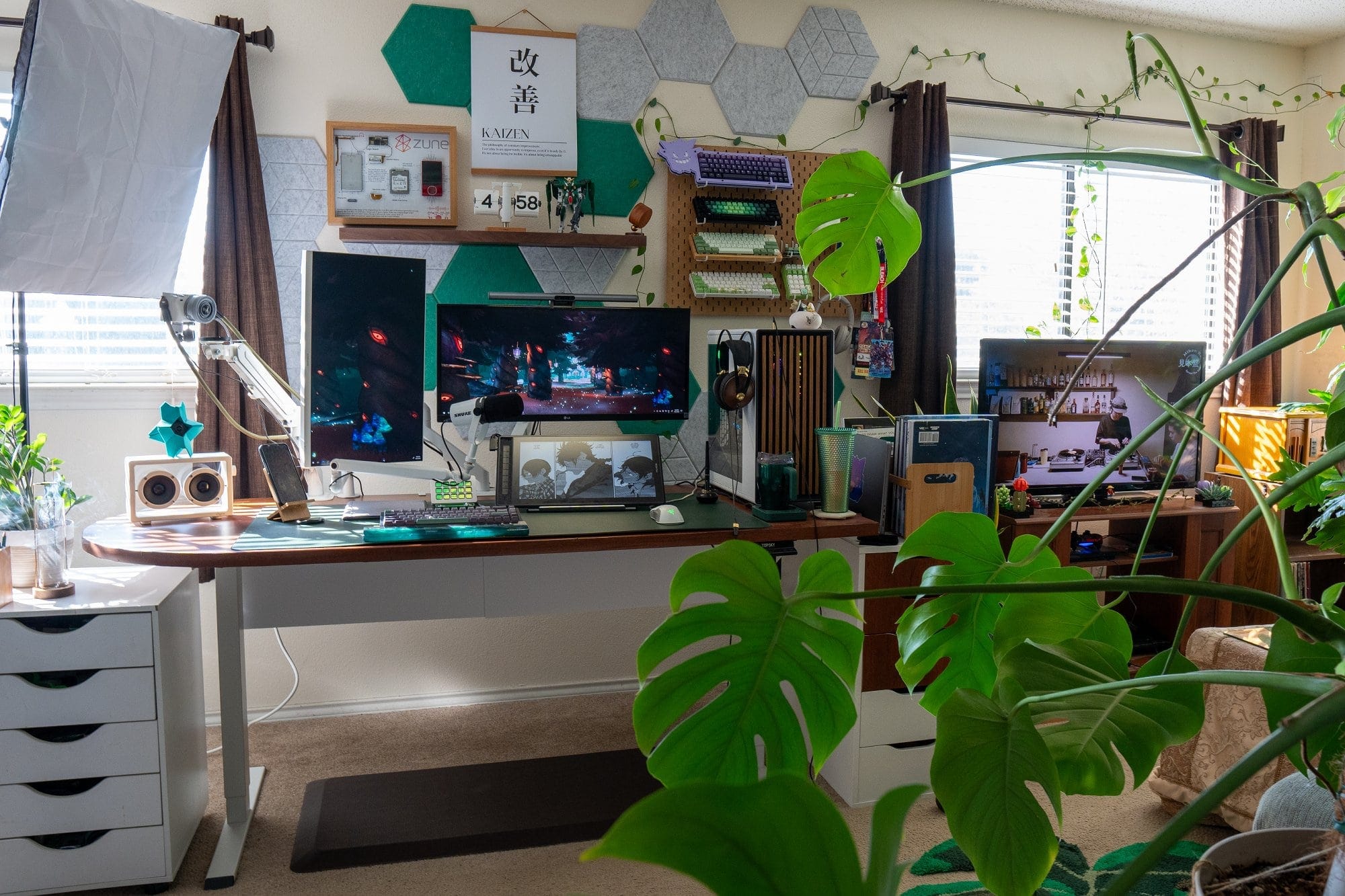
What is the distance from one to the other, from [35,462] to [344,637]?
1.17 m

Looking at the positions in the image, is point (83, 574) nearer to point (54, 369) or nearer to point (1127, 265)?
point (54, 369)

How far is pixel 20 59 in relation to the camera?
1.80m

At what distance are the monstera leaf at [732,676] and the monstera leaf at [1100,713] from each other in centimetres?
14

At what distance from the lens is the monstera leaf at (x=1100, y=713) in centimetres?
64

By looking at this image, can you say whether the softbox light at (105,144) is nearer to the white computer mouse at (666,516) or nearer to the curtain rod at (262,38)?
the curtain rod at (262,38)

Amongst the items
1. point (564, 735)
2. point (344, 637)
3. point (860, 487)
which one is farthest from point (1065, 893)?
point (344, 637)

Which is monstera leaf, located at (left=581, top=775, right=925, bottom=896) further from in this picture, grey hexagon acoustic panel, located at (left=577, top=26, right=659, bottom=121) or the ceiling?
the ceiling

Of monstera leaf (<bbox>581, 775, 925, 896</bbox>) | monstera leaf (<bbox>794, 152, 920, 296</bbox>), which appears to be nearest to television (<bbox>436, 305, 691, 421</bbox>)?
monstera leaf (<bbox>794, 152, 920, 296</bbox>)

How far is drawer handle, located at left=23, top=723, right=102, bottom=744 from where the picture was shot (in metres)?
1.97

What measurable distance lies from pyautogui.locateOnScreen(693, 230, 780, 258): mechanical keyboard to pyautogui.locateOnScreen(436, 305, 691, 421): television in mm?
536

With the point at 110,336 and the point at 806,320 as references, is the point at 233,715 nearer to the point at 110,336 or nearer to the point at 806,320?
the point at 110,336

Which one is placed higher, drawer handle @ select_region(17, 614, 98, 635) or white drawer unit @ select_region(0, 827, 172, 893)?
drawer handle @ select_region(17, 614, 98, 635)

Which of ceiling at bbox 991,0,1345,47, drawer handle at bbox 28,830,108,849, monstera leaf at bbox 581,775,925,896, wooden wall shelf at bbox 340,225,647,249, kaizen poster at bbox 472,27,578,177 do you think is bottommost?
drawer handle at bbox 28,830,108,849

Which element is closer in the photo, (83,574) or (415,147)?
(83,574)
